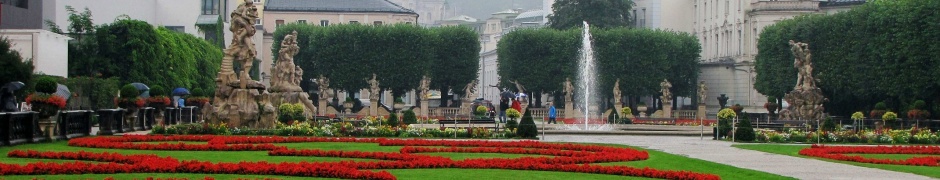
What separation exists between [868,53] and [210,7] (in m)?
53.7

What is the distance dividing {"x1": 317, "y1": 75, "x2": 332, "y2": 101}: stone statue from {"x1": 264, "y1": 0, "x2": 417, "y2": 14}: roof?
120ft

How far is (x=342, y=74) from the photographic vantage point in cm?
11150

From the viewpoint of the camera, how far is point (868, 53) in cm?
8200

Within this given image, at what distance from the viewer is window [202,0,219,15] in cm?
11919

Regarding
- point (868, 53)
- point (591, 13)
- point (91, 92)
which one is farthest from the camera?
point (591, 13)

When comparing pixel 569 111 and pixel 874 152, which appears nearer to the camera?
pixel 874 152

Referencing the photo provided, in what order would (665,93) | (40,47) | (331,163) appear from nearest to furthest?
(331,163)
(40,47)
(665,93)

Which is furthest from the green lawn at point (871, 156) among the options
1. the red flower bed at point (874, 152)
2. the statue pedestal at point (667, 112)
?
the statue pedestal at point (667, 112)

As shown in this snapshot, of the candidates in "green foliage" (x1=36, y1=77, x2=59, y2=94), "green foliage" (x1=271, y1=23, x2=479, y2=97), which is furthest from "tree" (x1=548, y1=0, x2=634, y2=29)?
"green foliage" (x1=36, y1=77, x2=59, y2=94)

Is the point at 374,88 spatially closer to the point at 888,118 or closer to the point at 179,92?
the point at 179,92

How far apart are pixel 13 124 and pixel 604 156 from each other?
1295cm

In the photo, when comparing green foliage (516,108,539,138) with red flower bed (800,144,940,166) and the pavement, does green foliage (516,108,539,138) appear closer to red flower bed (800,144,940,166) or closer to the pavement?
the pavement

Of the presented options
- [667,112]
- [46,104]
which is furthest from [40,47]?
[667,112]

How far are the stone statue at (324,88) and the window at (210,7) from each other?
43.7 feet
